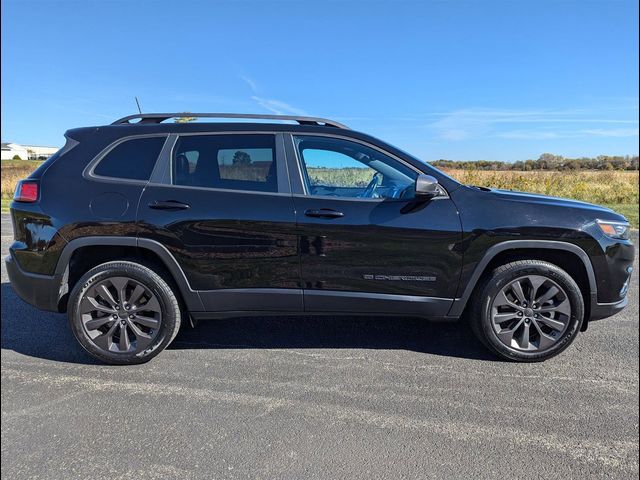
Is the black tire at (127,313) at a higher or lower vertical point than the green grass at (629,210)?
lower

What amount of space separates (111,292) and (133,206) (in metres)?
0.71

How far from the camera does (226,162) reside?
10.2 ft

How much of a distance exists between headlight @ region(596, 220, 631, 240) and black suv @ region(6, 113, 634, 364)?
0.01 m

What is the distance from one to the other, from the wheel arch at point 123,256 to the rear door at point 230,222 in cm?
5

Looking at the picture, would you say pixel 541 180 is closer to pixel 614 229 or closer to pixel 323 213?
pixel 614 229

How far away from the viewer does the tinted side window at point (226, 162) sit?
305 centimetres

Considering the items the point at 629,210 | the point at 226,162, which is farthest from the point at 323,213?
the point at 629,210

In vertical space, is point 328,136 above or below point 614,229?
above

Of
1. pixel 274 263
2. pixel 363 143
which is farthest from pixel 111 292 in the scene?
pixel 363 143

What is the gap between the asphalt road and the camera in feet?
6.71

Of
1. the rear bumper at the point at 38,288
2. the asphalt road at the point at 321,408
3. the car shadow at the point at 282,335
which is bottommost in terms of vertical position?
the asphalt road at the point at 321,408

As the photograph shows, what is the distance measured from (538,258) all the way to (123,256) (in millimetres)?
3310

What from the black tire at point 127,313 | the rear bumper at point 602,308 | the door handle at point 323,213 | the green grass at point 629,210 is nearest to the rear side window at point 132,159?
the black tire at point 127,313

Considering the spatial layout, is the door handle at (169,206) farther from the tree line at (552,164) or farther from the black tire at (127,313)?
the tree line at (552,164)
